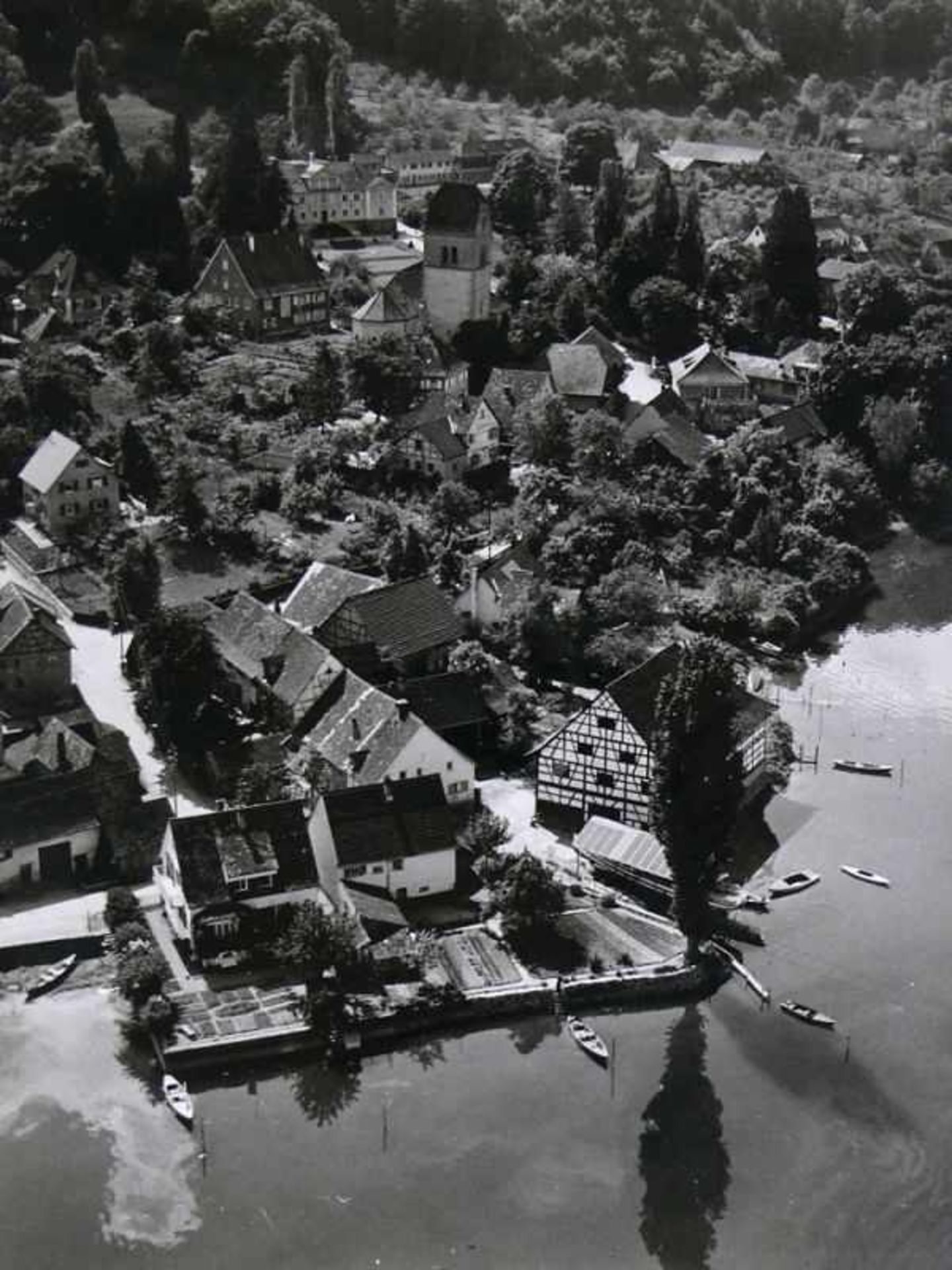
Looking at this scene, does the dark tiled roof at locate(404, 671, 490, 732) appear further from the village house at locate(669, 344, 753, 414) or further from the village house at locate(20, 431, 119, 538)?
the village house at locate(669, 344, 753, 414)

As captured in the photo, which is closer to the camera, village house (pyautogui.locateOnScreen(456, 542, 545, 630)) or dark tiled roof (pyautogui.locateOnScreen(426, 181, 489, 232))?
village house (pyautogui.locateOnScreen(456, 542, 545, 630))

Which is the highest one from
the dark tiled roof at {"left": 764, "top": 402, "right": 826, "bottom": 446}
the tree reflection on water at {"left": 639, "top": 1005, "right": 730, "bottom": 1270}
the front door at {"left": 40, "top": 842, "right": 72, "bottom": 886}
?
the dark tiled roof at {"left": 764, "top": 402, "right": 826, "bottom": 446}

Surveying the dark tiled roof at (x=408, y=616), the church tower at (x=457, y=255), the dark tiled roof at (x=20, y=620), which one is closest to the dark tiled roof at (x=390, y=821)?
the dark tiled roof at (x=408, y=616)

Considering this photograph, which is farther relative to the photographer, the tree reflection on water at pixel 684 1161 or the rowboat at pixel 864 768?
the rowboat at pixel 864 768

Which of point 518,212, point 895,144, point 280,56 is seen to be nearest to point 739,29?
point 895,144

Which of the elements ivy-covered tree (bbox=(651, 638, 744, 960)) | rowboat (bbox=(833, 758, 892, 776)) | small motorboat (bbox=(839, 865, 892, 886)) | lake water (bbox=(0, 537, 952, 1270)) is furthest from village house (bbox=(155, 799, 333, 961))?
rowboat (bbox=(833, 758, 892, 776))

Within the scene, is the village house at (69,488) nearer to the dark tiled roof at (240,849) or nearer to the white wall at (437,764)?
the white wall at (437,764)

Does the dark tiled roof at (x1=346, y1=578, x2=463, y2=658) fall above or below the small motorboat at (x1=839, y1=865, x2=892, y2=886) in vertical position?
above

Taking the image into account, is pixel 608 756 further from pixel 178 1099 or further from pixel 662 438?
pixel 662 438
